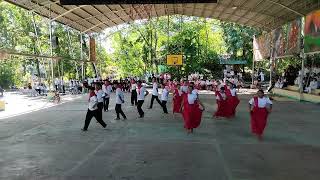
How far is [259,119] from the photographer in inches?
459

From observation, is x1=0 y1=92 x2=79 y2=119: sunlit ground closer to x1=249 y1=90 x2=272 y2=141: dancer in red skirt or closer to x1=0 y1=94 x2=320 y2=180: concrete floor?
x1=0 y1=94 x2=320 y2=180: concrete floor

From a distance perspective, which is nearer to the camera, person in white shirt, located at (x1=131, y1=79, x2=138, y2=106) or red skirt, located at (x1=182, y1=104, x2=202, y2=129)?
red skirt, located at (x1=182, y1=104, x2=202, y2=129)

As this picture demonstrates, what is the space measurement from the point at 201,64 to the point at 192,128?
3458 centimetres

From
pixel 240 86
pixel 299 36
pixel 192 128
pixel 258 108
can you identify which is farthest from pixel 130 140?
pixel 240 86

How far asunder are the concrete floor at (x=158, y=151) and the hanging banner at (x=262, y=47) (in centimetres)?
1862

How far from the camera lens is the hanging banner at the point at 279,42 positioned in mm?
28961

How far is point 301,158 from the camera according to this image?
29.6 feet

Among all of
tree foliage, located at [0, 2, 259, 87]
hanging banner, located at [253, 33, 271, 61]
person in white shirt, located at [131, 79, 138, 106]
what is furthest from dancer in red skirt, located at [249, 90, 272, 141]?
tree foliage, located at [0, 2, 259, 87]

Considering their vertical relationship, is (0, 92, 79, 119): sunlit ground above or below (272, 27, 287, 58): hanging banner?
below

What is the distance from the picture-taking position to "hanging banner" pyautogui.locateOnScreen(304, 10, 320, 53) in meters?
21.5

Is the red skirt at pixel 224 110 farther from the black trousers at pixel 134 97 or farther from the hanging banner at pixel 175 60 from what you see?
the hanging banner at pixel 175 60

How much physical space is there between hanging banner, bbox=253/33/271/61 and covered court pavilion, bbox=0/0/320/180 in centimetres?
1493

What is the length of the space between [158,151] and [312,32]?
607 inches

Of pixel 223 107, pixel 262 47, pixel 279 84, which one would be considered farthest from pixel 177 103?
pixel 262 47
